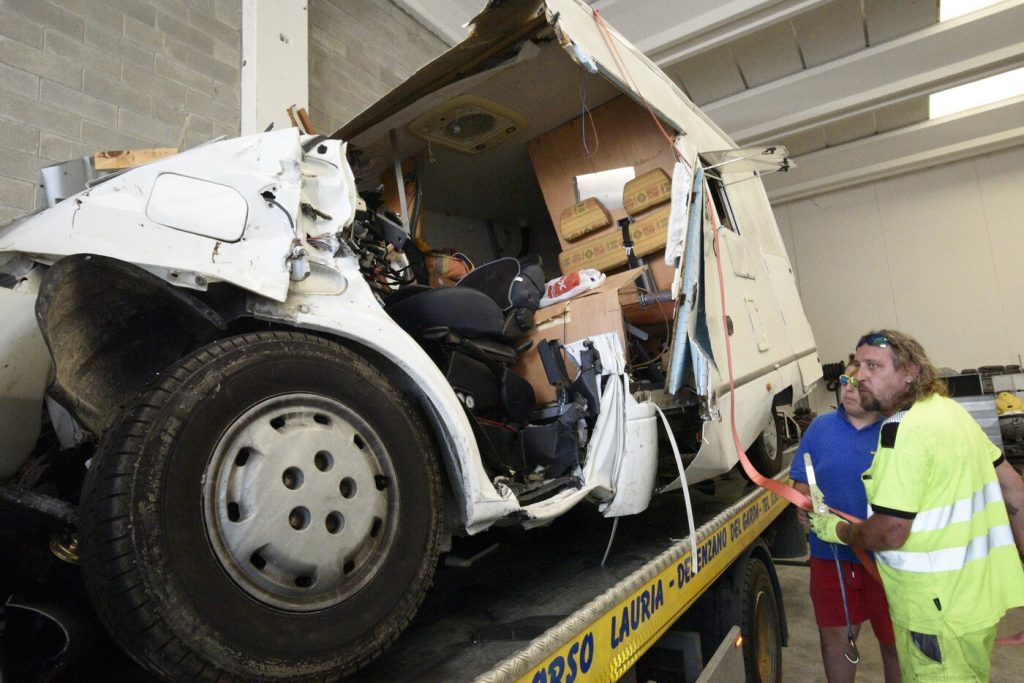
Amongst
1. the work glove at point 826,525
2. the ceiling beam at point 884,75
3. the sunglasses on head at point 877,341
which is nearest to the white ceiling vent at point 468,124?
the sunglasses on head at point 877,341

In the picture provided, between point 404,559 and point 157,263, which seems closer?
point 157,263

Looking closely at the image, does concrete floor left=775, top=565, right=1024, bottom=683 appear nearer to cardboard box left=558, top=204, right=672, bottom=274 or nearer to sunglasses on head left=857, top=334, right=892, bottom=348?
sunglasses on head left=857, top=334, right=892, bottom=348

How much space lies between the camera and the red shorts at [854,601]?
9.50ft

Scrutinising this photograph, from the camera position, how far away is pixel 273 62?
4.28 meters

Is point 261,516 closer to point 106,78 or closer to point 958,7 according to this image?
point 106,78

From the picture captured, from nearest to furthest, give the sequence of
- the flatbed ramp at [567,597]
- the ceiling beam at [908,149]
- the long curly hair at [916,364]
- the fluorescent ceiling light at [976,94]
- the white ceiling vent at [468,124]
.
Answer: the flatbed ramp at [567,597]
the long curly hair at [916,364]
the white ceiling vent at [468,124]
the fluorescent ceiling light at [976,94]
the ceiling beam at [908,149]

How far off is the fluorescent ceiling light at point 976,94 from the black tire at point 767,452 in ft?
23.2

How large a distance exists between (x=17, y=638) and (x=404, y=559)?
37.0 inches

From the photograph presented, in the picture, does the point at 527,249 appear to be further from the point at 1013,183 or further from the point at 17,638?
the point at 1013,183

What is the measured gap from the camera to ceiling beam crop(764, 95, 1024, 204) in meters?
9.24

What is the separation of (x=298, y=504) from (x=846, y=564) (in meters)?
2.81

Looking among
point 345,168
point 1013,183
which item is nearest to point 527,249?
point 345,168

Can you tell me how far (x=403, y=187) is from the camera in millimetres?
3518

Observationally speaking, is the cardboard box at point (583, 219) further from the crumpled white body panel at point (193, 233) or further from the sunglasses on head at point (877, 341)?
the crumpled white body panel at point (193, 233)
